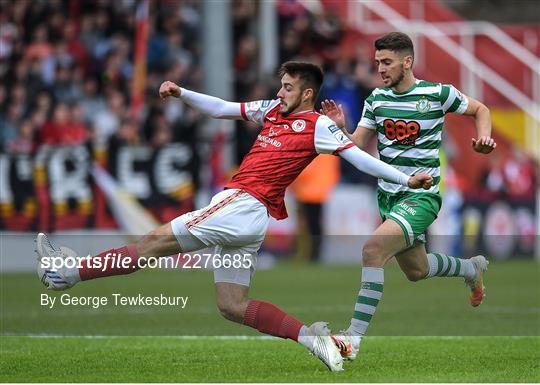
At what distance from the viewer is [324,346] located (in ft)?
28.6

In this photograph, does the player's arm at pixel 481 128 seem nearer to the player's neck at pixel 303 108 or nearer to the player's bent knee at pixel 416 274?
the player's bent knee at pixel 416 274

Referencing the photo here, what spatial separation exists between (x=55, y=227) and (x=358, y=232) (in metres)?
4.93

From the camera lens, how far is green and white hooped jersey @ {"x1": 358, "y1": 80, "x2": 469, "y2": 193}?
383 inches

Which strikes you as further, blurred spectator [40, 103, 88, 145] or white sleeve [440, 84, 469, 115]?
blurred spectator [40, 103, 88, 145]

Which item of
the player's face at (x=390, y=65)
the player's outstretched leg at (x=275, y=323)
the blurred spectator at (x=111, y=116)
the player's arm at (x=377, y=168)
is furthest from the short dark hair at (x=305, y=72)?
the blurred spectator at (x=111, y=116)

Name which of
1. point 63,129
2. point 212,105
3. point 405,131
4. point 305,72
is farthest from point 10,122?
point 305,72

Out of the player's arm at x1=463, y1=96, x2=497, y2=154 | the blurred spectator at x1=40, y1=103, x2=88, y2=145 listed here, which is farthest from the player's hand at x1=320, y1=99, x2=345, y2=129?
the blurred spectator at x1=40, y1=103, x2=88, y2=145

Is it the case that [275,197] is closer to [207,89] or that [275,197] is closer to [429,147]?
[429,147]

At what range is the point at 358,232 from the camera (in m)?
21.6

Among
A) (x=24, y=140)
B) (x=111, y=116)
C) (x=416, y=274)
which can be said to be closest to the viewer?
(x=416, y=274)

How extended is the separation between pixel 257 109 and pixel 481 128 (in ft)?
5.33

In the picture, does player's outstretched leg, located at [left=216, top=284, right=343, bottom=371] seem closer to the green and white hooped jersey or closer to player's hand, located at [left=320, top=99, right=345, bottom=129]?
player's hand, located at [left=320, top=99, right=345, bottom=129]

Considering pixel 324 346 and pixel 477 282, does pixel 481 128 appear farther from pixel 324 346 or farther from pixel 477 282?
pixel 324 346

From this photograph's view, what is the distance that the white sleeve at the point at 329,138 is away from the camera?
29.1 ft
